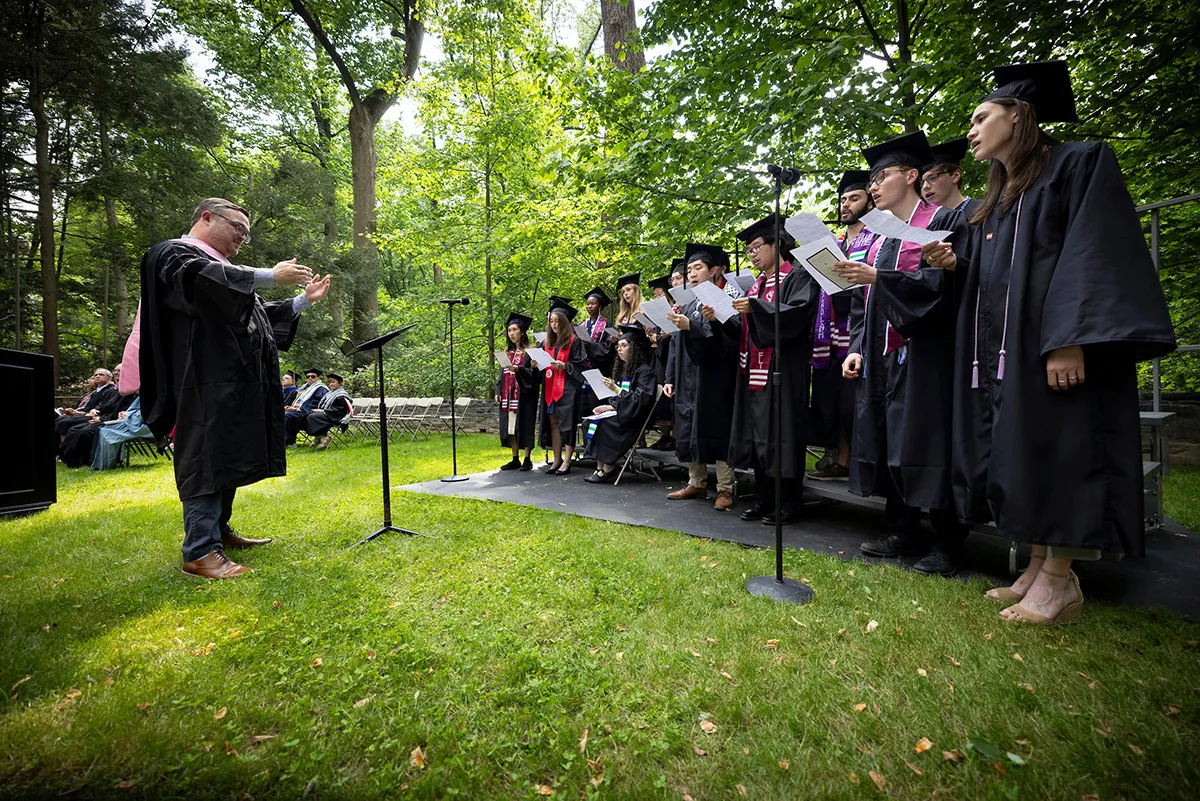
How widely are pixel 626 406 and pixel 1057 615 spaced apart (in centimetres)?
442

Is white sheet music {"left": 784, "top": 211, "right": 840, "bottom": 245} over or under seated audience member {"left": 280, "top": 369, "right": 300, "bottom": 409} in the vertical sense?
over

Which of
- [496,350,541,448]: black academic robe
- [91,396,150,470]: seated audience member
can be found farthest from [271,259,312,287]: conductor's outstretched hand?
[91,396,150,470]: seated audience member

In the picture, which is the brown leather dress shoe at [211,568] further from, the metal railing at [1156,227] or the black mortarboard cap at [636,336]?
the metal railing at [1156,227]

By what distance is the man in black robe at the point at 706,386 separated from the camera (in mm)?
4898

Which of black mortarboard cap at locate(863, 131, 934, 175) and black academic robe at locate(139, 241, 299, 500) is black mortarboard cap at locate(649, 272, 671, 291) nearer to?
black mortarboard cap at locate(863, 131, 934, 175)

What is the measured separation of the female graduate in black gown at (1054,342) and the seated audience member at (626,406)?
3.86 m

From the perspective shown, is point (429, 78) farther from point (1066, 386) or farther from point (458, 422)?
point (1066, 386)

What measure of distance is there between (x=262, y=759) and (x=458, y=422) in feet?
40.0

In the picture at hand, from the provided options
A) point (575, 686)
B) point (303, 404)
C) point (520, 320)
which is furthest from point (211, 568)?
point (303, 404)

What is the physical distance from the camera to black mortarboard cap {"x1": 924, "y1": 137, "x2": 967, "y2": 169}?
3.34 m

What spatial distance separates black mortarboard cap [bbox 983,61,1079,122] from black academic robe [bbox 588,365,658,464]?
4204mm

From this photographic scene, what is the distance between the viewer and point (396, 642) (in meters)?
2.39

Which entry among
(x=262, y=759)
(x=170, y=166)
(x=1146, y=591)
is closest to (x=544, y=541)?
(x=262, y=759)

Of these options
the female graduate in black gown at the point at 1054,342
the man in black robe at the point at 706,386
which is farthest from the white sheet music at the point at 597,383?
the female graduate in black gown at the point at 1054,342
